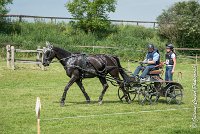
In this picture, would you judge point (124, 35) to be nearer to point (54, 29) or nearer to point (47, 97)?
point (54, 29)

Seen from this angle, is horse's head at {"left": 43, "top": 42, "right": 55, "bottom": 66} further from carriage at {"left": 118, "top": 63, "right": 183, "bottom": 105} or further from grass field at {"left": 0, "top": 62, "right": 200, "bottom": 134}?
carriage at {"left": 118, "top": 63, "right": 183, "bottom": 105}

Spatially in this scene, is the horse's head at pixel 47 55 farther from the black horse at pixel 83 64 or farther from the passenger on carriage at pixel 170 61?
the passenger on carriage at pixel 170 61

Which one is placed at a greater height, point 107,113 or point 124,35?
point 124,35

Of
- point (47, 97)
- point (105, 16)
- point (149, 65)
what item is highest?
point (105, 16)

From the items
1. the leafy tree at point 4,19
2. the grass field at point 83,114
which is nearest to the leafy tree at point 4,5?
the leafy tree at point 4,19

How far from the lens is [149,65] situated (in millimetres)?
15250

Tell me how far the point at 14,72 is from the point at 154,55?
11414mm

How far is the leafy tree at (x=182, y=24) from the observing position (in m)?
39.7

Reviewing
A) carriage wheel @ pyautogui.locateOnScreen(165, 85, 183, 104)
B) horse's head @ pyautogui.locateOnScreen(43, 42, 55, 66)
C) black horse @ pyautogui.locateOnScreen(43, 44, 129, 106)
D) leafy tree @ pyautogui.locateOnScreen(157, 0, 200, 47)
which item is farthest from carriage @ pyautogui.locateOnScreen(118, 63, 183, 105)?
leafy tree @ pyautogui.locateOnScreen(157, 0, 200, 47)

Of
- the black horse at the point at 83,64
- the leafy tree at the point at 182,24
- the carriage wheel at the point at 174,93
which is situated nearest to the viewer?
the black horse at the point at 83,64

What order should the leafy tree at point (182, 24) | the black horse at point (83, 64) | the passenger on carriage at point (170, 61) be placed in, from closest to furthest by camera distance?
1. the black horse at point (83, 64)
2. the passenger on carriage at point (170, 61)
3. the leafy tree at point (182, 24)

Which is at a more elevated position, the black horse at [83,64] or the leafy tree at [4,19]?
the leafy tree at [4,19]

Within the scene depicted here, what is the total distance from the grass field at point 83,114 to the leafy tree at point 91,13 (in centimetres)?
2186

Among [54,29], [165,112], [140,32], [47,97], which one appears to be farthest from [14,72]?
[140,32]
